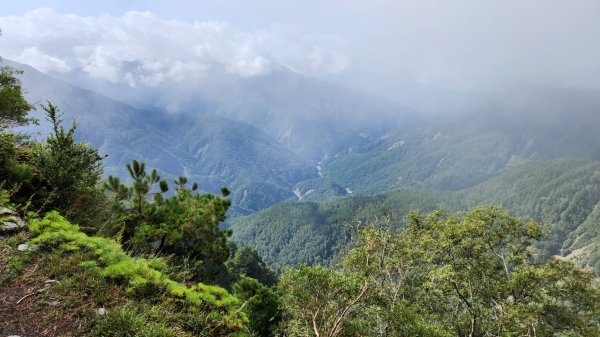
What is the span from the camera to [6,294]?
8172mm

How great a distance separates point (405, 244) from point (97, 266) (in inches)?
973

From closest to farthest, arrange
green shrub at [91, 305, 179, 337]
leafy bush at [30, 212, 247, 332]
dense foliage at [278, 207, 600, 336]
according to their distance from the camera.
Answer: green shrub at [91, 305, 179, 337], leafy bush at [30, 212, 247, 332], dense foliage at [278, 207, 600, 336]

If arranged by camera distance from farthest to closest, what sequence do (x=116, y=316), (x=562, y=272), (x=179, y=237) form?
(x=562, y=272)
(x=179, y=237)
(x=116, y=316)

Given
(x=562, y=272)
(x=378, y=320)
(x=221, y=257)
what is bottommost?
(x=221, y=257)

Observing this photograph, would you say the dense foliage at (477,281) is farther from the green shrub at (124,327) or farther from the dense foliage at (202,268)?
the green shrub at (124,327)

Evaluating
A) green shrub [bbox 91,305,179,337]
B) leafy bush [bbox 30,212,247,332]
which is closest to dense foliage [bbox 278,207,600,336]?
leafy bush [bbox 30,212,247,332]

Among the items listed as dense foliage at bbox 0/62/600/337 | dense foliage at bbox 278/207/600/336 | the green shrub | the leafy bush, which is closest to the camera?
the green shrub

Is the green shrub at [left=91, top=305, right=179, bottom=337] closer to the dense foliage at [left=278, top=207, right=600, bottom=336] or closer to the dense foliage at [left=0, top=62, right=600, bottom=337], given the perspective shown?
the dense foliage at [left=0, top=62, right=600, bottom=337]

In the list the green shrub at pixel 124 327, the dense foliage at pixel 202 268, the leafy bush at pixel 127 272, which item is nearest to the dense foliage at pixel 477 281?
the dense foliage at pixel 202 268

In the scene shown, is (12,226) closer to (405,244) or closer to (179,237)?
(179,237)

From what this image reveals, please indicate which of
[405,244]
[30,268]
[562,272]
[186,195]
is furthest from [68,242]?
[562,272]

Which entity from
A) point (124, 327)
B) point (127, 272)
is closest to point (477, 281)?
point (127, 272)

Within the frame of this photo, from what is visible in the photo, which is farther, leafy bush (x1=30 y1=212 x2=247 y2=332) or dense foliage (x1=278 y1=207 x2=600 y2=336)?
dense foliage (x1=278 y1=207 x2=600 y2=336)

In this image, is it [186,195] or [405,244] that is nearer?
[186,195]
